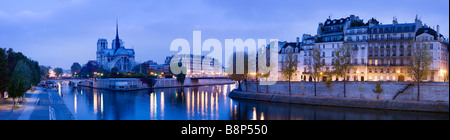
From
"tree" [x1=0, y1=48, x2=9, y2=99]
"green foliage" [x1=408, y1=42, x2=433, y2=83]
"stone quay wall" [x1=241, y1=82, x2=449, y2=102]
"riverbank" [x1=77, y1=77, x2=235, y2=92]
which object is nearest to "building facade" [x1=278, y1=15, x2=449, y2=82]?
"stone quay wall" [x1=241, y1=82, x2=449, y2=102]

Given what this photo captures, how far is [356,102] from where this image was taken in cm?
4991

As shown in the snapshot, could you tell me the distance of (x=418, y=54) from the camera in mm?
47688

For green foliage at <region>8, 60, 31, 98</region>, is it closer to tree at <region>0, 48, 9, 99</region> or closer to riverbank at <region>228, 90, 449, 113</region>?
tree at <region>0, 48, 9, 99</region>

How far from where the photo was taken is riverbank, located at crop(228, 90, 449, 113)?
44.0 metres

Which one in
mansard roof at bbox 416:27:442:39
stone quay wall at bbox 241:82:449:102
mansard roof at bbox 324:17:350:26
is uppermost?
mansard roof at bbox 324:17:350:26

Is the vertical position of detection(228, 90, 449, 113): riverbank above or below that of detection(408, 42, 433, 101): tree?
below

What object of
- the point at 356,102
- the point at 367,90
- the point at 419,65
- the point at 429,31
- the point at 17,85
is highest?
the point at 429,31

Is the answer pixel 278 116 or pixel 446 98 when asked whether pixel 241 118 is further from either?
pixel 446 98

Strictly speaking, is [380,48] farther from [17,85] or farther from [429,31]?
[17,85]

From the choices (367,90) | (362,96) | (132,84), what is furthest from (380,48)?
(132,84)

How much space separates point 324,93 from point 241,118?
1939 centimetres

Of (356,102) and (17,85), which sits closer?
(17,85)

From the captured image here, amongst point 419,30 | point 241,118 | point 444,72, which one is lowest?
point 241,118
